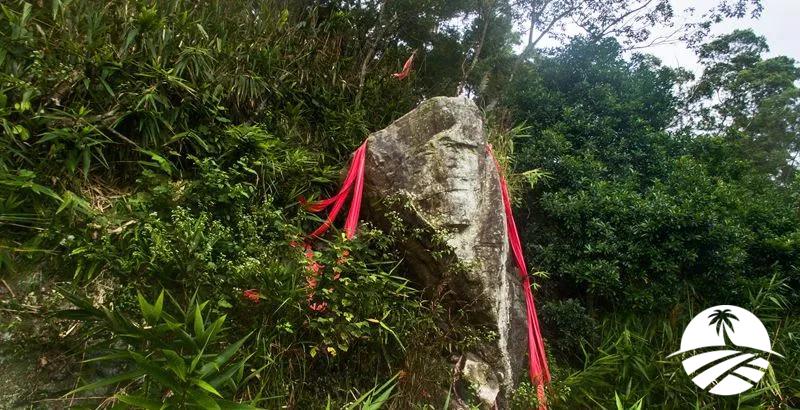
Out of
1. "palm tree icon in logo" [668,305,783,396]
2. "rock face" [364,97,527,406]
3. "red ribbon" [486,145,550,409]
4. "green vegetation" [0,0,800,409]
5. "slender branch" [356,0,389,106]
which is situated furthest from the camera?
"slender branch" [356,0,389,106]

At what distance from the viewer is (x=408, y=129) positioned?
3805mm

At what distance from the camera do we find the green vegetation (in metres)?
2.32

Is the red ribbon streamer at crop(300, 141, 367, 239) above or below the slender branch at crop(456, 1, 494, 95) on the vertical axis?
below

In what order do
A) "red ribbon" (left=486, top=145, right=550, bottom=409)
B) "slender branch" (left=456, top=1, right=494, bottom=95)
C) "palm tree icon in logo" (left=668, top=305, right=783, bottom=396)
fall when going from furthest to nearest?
1. "slender branch" (left=456, top=1, right=494, bottom=95)
2. "palm tree icon in logo" (left=668, top=305, right=783, bottom=396)
3. "red ribbon" (left=486, top=145, right=550, bottom=409)

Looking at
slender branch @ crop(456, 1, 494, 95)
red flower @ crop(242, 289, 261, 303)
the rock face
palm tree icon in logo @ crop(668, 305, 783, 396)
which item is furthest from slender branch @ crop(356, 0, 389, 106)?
palm tree icon in logo @ crop(668, 305, 783, 396)

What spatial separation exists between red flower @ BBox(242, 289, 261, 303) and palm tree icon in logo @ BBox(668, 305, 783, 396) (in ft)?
10.7

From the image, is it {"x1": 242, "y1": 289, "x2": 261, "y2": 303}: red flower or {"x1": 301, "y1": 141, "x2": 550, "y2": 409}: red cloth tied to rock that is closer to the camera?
{"x1": 242, "y1": 289, "x2": 261, "y2": 303}: red flower

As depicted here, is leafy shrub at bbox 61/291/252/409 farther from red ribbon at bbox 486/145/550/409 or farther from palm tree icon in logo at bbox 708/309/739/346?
palm tree icon in logo at bbox 708/309/739/346

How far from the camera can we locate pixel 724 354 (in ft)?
11.3

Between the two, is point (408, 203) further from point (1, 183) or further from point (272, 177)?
point (1, 183)

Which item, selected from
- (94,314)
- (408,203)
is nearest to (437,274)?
(408,203)

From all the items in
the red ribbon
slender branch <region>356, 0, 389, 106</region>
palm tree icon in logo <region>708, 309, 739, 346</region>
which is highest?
slender branch <region>356, 0, 389, 106</region>

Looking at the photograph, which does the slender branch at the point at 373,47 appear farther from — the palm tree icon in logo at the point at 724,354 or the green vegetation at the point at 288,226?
the palm tree icon in logo at the point at 724,354

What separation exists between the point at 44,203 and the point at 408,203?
7.82 feet
